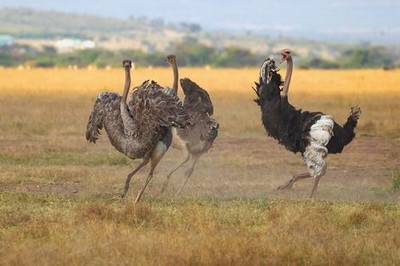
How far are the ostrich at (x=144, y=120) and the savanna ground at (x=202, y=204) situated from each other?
0.48 meters

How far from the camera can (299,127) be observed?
457 inches

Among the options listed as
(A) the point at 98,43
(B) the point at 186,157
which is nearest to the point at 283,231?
(B) the point at 186,157

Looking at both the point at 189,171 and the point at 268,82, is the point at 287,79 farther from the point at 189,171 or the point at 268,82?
the point at 189,171

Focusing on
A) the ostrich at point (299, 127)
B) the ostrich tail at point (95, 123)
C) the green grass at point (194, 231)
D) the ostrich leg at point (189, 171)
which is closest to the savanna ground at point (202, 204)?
the green grass at point (194, 231)

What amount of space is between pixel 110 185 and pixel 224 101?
17.7 metres

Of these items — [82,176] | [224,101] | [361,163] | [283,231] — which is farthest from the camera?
[224,101]

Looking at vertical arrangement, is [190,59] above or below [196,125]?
below

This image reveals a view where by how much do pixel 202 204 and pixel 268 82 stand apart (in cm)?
175

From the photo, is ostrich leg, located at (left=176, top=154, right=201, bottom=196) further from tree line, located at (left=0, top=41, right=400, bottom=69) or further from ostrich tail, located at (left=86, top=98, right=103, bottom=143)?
tree line, located at (left=0, top=41, right=400, bottom=69)

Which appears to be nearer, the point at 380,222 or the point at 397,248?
the point at 397,248

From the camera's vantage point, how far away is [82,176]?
13508 millimetres

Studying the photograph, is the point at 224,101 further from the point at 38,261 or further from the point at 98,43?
the point at 98,43

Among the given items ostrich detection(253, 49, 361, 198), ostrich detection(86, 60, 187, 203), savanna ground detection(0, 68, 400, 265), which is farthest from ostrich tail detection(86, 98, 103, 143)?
ostrich detection(253, 49, 361, 198)

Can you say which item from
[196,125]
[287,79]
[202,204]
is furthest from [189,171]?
[202,204]
